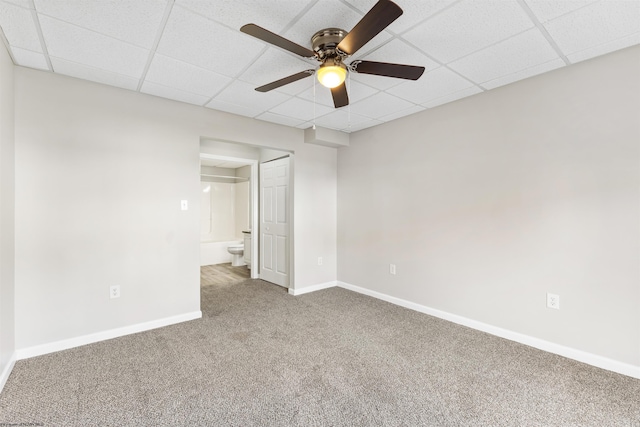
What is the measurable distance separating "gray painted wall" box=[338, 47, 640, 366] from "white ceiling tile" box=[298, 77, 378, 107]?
962 millimetres

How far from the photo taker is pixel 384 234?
4.04 m

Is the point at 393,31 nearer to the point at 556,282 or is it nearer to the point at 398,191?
the point at 398,191

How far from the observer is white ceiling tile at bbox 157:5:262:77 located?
1868mm

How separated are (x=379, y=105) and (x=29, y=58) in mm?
3110

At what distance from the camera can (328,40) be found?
1920 mm

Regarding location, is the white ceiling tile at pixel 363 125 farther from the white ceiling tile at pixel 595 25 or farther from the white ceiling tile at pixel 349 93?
the white ceiling tile at pixel 595 25

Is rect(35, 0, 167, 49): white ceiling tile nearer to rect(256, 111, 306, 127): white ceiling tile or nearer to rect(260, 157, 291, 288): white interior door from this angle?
rect(256, 111, 306, 127): white ceiling tile

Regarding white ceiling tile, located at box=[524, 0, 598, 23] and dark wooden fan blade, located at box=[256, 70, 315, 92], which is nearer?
white ceiling tile, located at box=[524, 0, 598, 23]

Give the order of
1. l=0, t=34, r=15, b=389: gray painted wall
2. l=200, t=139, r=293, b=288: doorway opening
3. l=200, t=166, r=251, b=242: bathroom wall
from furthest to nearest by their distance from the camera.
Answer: l=200, t=166, r=251, b=242: bathroom wall, l=200, t=139, r=293, b=288: doorway opening, l=0, t=34, r=15, b=389: gray painted wall

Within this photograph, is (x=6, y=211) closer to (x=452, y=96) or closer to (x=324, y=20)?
(x=324, y=20)

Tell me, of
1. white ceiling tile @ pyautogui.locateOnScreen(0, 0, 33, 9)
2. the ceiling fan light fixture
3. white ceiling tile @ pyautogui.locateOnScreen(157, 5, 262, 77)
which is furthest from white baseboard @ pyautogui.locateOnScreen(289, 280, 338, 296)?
white ceiling tile @ pyautogui.locateOnScreen(0, 0, 33, 9)

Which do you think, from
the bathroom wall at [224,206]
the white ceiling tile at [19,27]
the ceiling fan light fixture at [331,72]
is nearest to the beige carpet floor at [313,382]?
the ceiling fan light fixture at [331,72]

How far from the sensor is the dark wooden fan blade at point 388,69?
6.30 feet

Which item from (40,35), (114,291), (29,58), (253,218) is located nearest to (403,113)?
(253,218)
